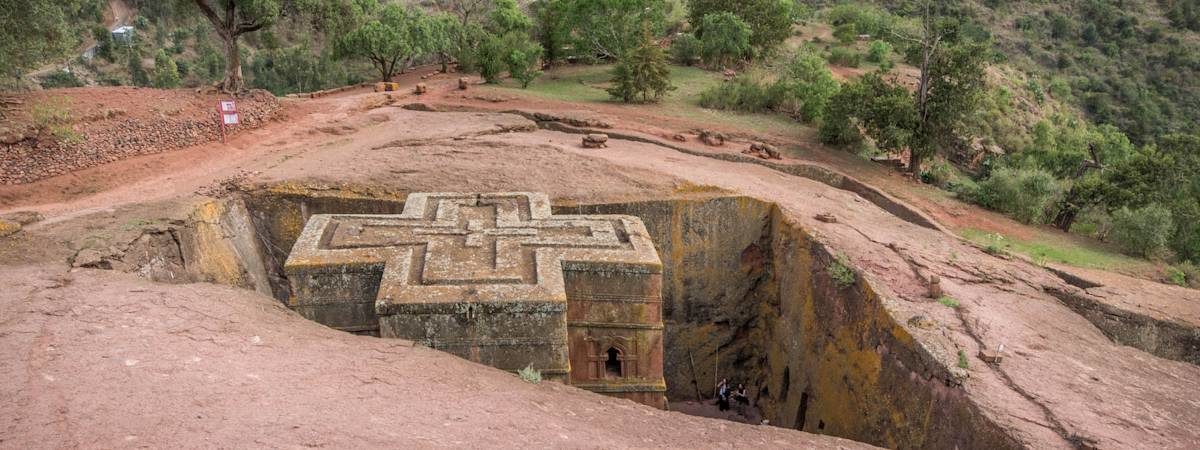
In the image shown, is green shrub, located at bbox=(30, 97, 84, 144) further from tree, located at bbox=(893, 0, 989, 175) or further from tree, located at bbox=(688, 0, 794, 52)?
tree, located at bbox=(688, 0, 794, 52)

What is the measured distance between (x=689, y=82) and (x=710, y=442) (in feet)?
65.9

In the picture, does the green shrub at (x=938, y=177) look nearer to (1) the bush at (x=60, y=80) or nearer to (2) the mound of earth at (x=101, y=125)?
(2) the mound of earth at (x=101, y=125)

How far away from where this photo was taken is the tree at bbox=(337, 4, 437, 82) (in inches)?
963

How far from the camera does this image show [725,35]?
25.6m

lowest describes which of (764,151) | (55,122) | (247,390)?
(247,390)

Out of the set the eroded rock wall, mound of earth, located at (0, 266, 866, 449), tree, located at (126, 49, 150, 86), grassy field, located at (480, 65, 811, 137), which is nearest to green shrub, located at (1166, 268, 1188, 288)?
the eroded rock wall

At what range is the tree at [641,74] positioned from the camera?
21.1 m

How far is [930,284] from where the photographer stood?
32.1ft

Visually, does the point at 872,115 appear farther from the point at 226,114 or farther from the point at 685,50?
the point at 226,114

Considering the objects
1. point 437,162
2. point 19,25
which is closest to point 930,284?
point 437,162

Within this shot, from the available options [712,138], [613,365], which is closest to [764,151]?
[712,138]

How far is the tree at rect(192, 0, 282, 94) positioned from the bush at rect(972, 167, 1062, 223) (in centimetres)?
1822

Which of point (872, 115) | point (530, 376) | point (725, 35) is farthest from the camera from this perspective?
point (725, 35)

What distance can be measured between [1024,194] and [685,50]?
48.3 feet
